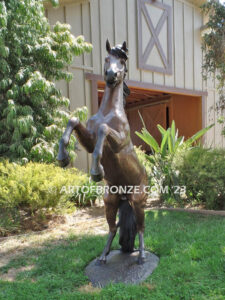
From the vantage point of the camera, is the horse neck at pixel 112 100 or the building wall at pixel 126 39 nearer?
the horse neck at pixel 112 100

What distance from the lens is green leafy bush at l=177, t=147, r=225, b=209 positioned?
4304 millimetres

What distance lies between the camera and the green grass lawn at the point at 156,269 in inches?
76.8

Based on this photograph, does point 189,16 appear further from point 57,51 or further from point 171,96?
point 57,51

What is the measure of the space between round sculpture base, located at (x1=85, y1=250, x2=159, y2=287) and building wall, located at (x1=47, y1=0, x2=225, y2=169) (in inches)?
→ 176

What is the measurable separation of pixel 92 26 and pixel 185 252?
6363 mm

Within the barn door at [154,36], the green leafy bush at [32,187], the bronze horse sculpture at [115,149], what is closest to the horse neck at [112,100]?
the bronze horse sculpture at [115,149]

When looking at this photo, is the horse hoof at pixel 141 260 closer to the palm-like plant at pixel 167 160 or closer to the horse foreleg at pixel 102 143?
the horse foreleg at pixel 102 143

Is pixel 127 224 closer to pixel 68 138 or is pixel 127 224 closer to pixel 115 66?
pixel 68 138

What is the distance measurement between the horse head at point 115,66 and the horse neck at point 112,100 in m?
0.05

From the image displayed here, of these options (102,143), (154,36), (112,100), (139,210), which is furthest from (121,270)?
(154,36)

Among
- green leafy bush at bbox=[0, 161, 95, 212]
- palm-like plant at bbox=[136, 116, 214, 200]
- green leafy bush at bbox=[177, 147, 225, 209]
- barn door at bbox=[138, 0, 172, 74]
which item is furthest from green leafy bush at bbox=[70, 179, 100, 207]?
barn door at bbox=[138, 0, 172, 74]

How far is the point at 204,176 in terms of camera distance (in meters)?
4.32

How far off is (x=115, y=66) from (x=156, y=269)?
1.89m

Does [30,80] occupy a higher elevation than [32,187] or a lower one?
higher
